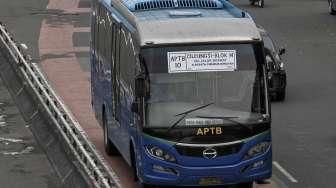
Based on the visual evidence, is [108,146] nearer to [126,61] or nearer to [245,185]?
[126,61]

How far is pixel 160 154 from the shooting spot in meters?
14.6

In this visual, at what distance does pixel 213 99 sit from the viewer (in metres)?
14.7

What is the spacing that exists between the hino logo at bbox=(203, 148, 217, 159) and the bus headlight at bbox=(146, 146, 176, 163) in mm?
512

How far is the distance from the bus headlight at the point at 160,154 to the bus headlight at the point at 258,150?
4.06 ft

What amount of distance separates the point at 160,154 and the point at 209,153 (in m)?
0.80

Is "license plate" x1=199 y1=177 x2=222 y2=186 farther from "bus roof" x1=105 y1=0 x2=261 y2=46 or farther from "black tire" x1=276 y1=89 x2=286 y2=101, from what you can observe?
"black tire" x1=276 y1=89 x2=286 y2=101

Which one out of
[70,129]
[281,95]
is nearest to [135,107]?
[70,129]

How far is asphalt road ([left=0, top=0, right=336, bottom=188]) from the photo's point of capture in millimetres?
18344

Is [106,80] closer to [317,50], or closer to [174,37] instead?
[174,37]

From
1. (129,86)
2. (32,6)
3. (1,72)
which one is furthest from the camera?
(32,6)

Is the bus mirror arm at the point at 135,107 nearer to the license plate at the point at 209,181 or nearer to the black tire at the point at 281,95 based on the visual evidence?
the license plate at the point at 209,181

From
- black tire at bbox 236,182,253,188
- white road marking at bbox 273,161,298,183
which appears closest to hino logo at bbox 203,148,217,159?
black tire at bbox 236,182,253,188

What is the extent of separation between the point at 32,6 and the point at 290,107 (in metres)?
25.9

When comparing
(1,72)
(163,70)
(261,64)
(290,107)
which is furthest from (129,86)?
(1,72)
